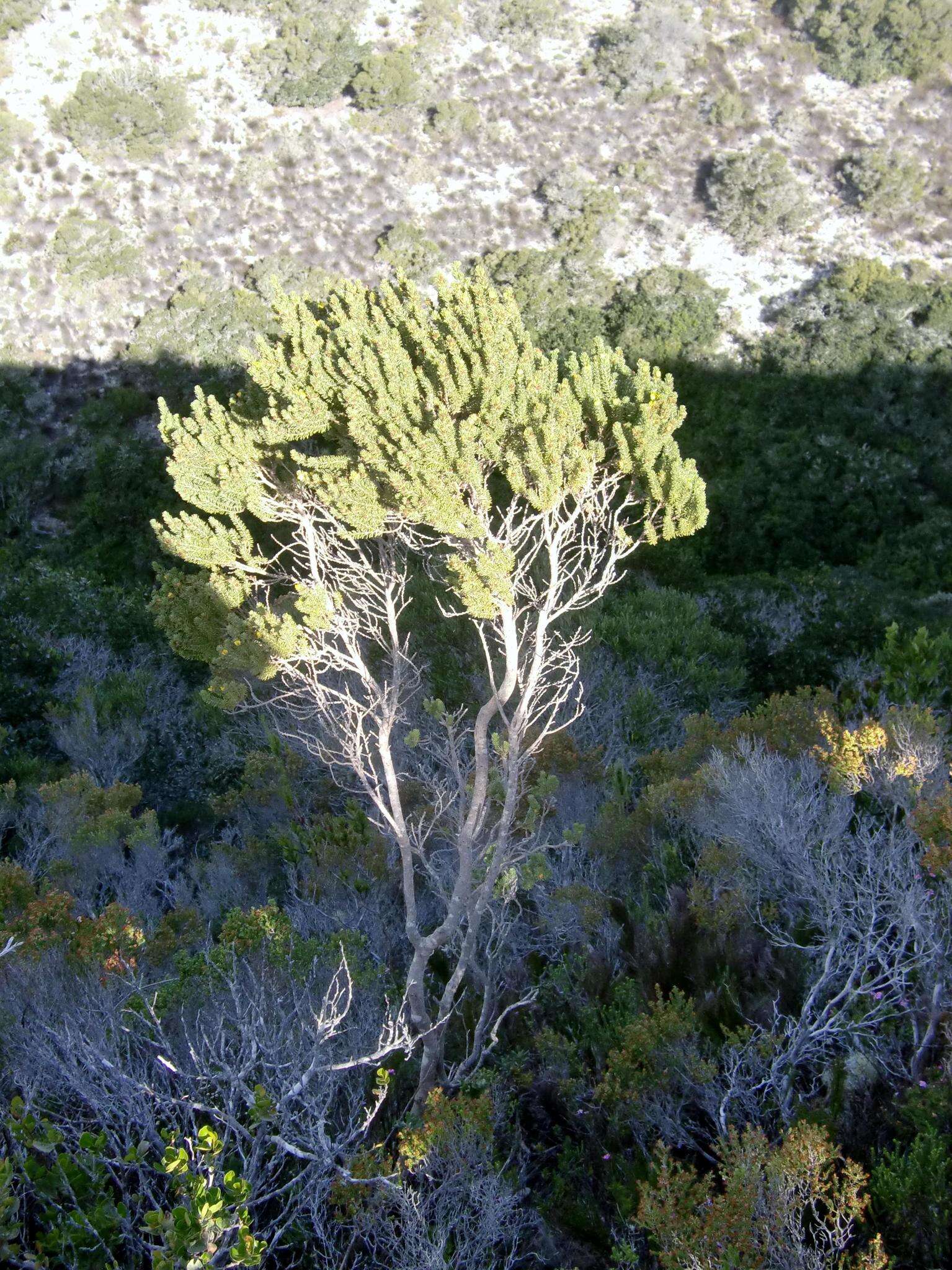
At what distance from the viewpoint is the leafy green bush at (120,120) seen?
28.1 metres

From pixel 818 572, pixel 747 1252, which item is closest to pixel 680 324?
pixel 818 572

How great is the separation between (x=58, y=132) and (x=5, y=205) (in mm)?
3142

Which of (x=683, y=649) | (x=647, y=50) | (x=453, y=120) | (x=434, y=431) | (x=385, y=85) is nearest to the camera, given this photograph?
(x=434, y=431)

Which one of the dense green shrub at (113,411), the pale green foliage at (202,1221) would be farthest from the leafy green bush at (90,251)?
the pale green foliage at (202,1221)

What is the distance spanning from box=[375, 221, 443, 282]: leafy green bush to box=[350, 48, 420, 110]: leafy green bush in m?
5.46

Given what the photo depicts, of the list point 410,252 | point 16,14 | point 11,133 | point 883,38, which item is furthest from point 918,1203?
point 16,14

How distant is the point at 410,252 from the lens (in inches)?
1017

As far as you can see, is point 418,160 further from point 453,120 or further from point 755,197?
point 755,197

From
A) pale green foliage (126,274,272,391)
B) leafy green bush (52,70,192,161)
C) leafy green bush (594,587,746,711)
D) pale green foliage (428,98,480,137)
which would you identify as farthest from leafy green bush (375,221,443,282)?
leafy green bush (594,587,746,711)

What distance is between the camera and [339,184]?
Answer: 27.9 metres

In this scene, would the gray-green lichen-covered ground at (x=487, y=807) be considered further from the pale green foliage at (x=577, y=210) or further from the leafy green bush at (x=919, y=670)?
the pale green foliage at (x=577, y=210)

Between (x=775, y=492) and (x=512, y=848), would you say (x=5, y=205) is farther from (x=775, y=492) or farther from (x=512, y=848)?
(x=512, y=848)

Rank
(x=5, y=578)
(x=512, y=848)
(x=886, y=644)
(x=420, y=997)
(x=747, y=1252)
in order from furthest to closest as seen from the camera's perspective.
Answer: (x=5, y=578), (x=886, y=644), (x=512, y=848), (x=420, y=997), (x=747, y=1252)

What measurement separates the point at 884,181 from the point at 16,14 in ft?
84.6
